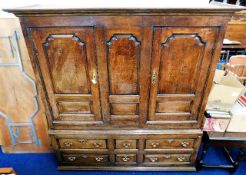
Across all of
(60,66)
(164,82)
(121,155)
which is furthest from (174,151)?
(60,66)

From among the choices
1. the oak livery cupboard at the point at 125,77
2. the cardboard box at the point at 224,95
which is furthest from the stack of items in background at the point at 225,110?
the oak livery cupboard at the point at 125,77

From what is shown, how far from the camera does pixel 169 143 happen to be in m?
1.76

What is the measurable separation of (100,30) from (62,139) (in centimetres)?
109

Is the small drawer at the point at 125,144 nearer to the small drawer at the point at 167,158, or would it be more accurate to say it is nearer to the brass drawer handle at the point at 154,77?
the small drawer at the point at 167,158

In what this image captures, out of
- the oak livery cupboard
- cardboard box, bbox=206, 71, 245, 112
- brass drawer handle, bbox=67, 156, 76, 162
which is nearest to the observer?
the oak livery cupboard

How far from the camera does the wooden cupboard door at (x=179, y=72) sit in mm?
1250

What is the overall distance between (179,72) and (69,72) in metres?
0.82

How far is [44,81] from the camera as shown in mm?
1461

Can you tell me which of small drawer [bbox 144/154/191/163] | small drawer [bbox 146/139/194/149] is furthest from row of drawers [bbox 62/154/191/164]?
small drawer [bbox 146/139/194/149]

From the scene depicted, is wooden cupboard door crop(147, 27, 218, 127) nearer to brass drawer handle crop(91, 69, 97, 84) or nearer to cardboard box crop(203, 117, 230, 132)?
cardboard box crop(203, 117, 230, 132)

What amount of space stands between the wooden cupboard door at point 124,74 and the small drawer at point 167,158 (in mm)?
470

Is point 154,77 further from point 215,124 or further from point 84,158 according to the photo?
point 84,158

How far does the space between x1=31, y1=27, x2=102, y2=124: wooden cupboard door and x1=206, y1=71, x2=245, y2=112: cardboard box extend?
1005 mm

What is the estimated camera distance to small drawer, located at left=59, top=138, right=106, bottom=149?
1765 mm
